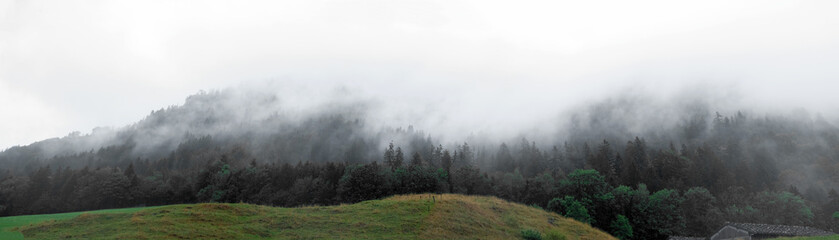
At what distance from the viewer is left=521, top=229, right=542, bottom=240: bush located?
124ft

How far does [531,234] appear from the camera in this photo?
126 ft

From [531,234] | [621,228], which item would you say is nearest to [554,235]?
[531,234]

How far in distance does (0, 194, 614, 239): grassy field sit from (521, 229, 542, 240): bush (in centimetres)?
55

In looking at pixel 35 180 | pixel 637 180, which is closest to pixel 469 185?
pixel 637 180

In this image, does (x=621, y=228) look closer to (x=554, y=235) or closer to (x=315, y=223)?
(x=554, y=235)

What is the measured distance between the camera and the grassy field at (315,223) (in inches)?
1328

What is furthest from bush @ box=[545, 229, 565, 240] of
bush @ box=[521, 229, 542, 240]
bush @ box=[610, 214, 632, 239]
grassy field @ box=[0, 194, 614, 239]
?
bush @ box=[610, 214, 632, 239]

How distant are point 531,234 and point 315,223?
19.5 m

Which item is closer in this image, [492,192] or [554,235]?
[554,235]

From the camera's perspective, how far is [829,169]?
13162cm

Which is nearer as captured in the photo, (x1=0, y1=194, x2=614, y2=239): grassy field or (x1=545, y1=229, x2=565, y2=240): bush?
(x1=0, y1=194, x2=614, y2=239): grassy field

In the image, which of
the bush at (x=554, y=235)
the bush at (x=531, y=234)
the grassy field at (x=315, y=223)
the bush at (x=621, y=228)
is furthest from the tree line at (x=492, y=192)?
the bush at (x=531, y=234)

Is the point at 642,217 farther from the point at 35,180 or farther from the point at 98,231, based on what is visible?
the point at 35,180

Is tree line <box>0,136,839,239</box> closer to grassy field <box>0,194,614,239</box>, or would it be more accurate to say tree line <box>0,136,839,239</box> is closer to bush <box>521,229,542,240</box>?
grassy field <box>0,194,614,239</box>
